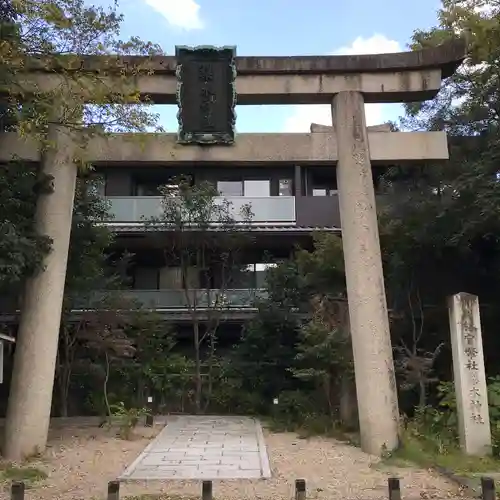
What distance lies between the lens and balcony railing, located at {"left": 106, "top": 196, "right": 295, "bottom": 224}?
1975 centimetres

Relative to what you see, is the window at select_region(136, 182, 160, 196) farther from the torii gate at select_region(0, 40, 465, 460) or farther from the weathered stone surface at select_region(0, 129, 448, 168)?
the weathered stone surface at select_region(0, 129, 448, 168)

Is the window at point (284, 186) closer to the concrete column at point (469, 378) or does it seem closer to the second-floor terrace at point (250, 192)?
the second-floor terrace at point (250, 192)

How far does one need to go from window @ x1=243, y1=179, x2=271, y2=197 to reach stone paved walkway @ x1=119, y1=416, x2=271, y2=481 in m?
9.57

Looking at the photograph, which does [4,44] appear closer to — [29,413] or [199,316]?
[29,413]

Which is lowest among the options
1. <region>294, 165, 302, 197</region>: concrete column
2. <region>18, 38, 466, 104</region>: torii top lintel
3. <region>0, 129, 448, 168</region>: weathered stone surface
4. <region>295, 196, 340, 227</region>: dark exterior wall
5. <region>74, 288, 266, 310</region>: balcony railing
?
<region>74, 288, 266, 310</region>: balcony railing

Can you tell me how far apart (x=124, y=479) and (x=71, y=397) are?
10353mm

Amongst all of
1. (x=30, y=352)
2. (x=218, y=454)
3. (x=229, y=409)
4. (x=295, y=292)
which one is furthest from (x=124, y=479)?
(x=229, y=409)

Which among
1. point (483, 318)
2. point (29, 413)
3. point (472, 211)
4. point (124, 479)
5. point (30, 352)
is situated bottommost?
point (124, 479)

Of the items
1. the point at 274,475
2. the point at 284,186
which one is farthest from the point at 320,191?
the point at 274,475

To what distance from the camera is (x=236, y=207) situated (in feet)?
64.7

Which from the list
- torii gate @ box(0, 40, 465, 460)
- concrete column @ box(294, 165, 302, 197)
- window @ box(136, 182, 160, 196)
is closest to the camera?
torii gate @ box(0, 40, 465, 460)

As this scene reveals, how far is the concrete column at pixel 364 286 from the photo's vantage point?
33.7ft

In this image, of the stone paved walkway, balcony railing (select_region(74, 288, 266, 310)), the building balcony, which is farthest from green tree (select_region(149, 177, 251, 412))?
the stone paved walkway

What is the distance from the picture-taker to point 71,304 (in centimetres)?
1490
